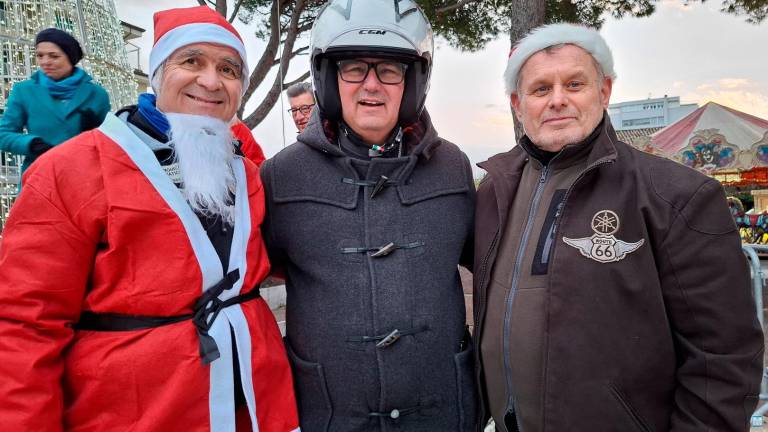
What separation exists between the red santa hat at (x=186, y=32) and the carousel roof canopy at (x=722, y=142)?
11.9 meters

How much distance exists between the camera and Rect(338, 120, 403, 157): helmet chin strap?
1.97m

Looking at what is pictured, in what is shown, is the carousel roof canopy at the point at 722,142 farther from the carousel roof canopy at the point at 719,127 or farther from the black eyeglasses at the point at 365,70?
the black eyeglasses at the point at 365,70

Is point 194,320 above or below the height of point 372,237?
below

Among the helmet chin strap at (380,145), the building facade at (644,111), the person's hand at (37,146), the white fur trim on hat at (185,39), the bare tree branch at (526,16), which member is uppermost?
the building facade at (644,111)

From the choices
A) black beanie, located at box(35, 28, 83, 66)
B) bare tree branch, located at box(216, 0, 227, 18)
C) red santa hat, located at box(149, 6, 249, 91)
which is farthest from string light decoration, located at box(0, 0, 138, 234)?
red santa hat, located at box(149, 6, 249, 91)

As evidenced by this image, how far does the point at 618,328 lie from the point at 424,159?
2.88 ft

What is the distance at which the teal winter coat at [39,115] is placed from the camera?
11.9ft

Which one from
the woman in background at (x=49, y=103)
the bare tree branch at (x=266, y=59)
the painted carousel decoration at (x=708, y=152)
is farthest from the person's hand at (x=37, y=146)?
the painted carousel decoration at (x=708, y=152)

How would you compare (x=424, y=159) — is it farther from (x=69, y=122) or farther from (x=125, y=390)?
(x=69, y=122)

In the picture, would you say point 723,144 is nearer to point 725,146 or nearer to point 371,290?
point 725,146

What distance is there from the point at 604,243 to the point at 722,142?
40.2 ft

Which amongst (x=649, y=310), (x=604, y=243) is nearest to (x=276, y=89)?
(x=604, y=243)

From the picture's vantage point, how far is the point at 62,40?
364 centimetres

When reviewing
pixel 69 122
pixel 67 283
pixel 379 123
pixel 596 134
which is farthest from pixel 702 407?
pixel 69 122
